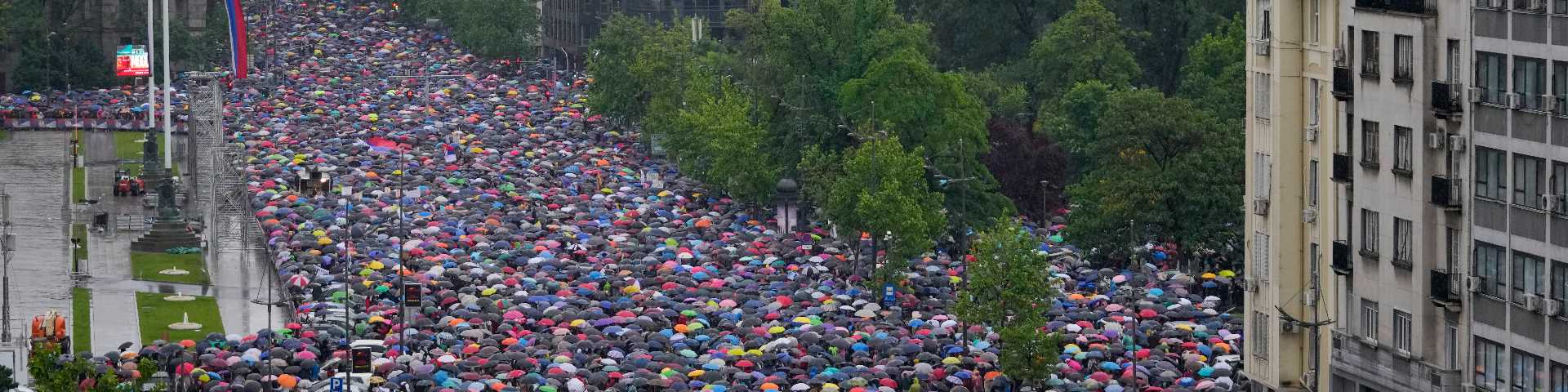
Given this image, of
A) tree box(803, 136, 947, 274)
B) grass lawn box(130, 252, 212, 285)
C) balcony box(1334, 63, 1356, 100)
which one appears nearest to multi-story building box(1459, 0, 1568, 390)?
balcony box(1334, 63, 1356, 100)

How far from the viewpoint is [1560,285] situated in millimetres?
53812

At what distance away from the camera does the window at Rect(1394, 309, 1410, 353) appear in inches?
2345

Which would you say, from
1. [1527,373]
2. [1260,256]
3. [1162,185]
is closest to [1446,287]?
[1527,373]

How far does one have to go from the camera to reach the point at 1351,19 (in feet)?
201

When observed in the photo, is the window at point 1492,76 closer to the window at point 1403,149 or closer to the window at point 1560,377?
the window at point 1403,149

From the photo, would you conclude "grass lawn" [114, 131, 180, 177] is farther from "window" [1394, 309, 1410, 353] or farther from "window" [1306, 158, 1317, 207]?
"window" [1394, 309, 1410, 353]

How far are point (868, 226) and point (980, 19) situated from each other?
159 ft

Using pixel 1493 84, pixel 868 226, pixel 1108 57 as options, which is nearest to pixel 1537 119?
pixel 1493 84

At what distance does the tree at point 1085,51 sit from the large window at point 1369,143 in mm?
71603

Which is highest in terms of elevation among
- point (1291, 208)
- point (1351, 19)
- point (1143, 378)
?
point (1351, 19)

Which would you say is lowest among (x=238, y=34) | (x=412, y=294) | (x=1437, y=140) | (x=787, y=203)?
(x=412, y=294)

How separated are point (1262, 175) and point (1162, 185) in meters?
35.3

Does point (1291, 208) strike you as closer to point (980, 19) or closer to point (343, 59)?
point (980, 19)

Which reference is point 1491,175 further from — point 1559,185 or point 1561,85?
point 1561,85
